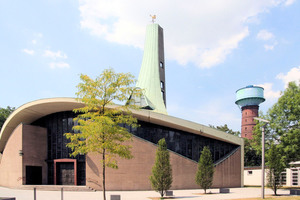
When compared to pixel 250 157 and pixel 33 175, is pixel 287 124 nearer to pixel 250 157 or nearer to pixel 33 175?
pixel 33 175

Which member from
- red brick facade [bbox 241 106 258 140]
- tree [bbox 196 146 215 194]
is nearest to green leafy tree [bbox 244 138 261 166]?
red brick facade [bbox 241 106 258 140]

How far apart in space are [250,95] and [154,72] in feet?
119

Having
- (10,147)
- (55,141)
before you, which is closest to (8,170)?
(10,147)

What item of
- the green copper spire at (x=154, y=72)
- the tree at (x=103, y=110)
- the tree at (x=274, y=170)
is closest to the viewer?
the tree at (x=103, y=110)

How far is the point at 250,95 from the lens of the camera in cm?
6569

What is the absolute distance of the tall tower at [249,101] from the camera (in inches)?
2574

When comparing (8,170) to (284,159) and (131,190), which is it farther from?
(284,159)

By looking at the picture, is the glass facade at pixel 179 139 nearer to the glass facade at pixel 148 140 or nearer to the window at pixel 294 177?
the glass facade at pixel 148 140

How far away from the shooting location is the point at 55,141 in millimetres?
28391

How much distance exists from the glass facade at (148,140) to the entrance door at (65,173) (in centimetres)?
83

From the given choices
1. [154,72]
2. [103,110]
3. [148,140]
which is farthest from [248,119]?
[103,110]

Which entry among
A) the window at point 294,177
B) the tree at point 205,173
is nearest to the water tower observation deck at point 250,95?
the window at point 294,177

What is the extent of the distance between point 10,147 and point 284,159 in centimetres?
2952

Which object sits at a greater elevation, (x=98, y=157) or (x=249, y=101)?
(x=249, y=101)
